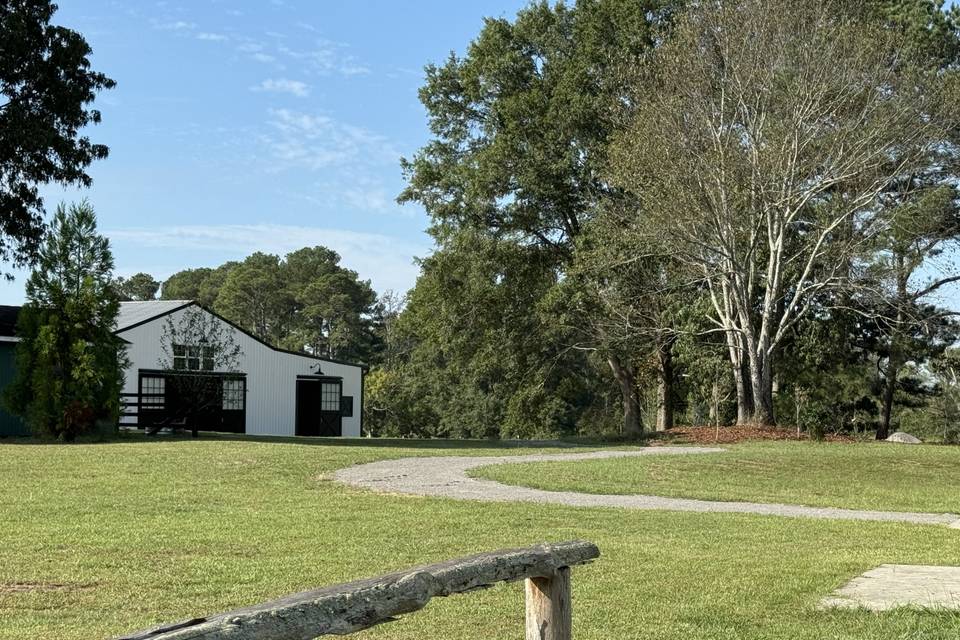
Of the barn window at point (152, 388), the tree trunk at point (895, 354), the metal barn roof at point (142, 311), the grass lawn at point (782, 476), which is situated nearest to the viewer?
the grass lawn at point (782, 476)

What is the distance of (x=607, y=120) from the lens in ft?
103

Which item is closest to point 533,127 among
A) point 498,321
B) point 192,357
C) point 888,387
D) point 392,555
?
point 498,321

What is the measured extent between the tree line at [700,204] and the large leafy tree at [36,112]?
38.6 ft

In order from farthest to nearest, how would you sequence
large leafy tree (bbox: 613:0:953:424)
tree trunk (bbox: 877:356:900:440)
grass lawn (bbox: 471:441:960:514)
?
tree trunk (bbox: 877:356:900:440)
large leafy tree (bbox: 613:0:953:424)
grass lawn (bbox: 471:441:960:514)

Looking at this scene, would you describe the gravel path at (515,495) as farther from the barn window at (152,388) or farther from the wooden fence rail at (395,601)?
the barn window at (152,388)

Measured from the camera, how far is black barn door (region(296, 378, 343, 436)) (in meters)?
39.0

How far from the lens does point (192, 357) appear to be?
31359 millimetres

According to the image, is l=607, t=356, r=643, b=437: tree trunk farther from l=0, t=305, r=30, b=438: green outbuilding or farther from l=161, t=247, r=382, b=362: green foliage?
l=161, t=247, r=382, b=362: green foliage

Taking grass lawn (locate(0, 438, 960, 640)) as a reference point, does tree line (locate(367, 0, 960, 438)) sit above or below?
above

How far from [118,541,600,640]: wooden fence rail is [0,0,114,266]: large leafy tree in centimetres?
2419

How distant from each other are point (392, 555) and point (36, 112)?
21.9 meters

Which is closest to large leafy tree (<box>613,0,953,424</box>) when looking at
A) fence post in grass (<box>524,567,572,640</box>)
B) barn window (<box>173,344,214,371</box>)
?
barn window (<box>173,344,214,371</box>)

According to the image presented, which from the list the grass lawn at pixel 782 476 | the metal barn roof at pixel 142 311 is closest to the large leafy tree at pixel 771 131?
the grass lawn at pixel 782 476

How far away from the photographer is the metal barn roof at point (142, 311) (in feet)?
111
